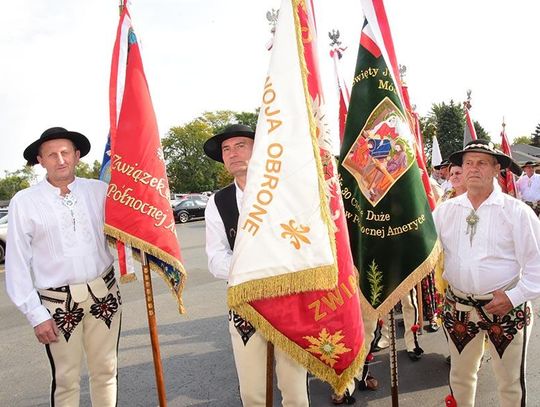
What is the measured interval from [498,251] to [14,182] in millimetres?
110047

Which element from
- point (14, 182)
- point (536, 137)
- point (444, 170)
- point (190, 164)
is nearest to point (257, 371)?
point (444, 170)

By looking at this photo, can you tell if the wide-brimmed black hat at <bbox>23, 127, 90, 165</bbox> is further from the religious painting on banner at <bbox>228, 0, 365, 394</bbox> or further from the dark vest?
the religious painting on banner at <bbox>228, 0, 365, 394</bbox>

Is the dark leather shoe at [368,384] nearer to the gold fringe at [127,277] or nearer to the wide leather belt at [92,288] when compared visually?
the gold fringe at [127,277]

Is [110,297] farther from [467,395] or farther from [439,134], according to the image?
[439,134]

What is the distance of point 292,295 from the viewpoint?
7.52ft

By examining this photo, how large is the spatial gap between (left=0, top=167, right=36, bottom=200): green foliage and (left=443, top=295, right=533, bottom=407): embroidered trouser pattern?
99.0 m

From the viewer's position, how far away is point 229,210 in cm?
286

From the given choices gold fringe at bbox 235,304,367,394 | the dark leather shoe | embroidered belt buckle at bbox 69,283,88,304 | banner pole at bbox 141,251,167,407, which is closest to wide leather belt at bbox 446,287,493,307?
gold fringe at bbox 235,304,367,394

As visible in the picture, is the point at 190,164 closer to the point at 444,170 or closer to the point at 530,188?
the point at 530,188

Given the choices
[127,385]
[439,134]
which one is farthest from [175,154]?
[127,385]

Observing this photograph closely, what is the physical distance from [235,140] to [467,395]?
7.90 ft

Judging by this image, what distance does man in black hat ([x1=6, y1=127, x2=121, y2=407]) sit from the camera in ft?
9.45

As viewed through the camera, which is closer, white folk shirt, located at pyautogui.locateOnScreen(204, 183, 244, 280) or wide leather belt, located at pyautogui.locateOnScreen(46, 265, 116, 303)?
white folk shirt, located at pyautogui.locateOnScreen(204, 183, 244, 280)

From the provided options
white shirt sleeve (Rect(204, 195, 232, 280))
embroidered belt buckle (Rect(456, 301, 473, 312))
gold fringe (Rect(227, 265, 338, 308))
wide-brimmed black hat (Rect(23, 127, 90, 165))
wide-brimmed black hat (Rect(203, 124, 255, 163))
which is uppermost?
wide-brimmed black hat (Rect(23, 127, 90, 165))
